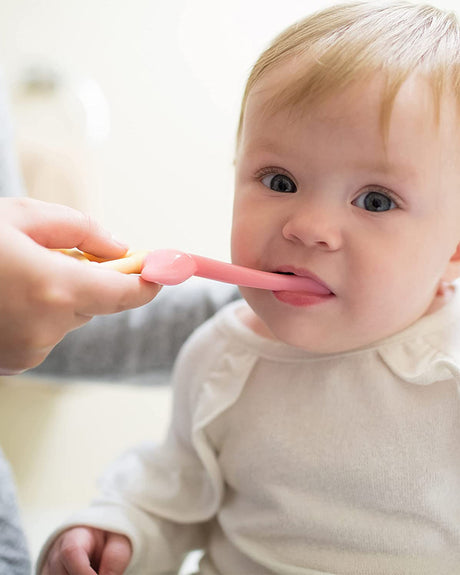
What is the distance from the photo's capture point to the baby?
24.3 inches

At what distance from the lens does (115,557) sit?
75 centimetres

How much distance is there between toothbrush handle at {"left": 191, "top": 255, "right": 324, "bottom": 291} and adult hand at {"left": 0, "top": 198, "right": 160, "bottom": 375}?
0.07 meters

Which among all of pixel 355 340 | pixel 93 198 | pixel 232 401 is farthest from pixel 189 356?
pixel 93 198

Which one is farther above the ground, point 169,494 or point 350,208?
point 350,208

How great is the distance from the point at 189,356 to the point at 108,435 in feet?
2.72

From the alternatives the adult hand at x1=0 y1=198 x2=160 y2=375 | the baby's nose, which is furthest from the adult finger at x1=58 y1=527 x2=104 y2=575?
the baby's nose

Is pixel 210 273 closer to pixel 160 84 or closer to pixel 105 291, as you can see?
pixel 105 291

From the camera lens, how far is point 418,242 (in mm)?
640

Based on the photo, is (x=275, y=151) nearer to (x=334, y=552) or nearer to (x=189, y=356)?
(x=189, y=356)

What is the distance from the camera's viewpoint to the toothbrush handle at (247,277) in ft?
2.04

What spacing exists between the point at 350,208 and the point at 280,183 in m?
0.08

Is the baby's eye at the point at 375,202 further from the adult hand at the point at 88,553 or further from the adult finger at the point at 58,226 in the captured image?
the adult hand at the point at 88,553

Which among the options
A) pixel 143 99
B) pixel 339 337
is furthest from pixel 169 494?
pixel 143 99

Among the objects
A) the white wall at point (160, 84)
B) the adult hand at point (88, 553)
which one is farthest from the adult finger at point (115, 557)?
the white wall at point (160, 84)
